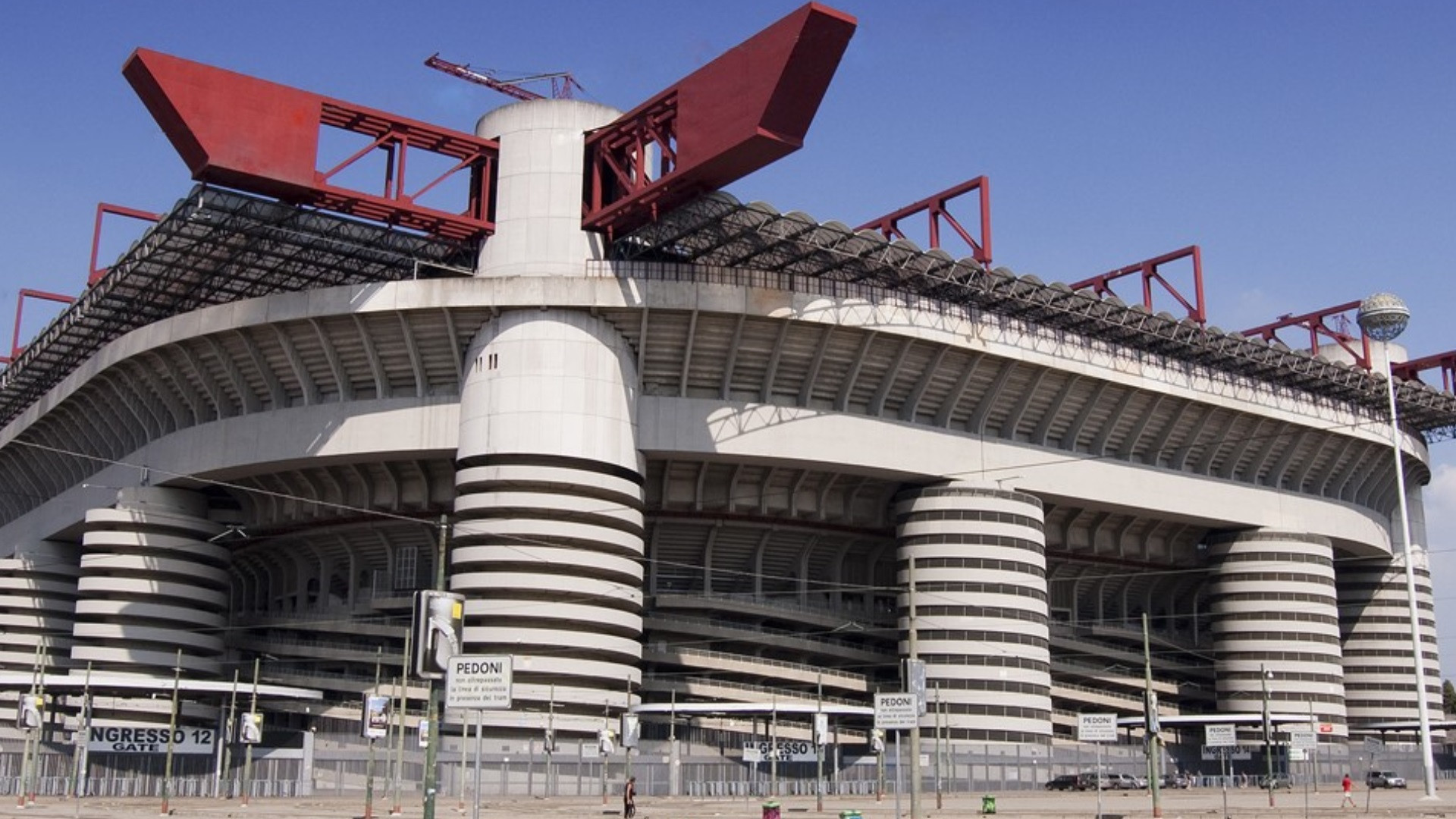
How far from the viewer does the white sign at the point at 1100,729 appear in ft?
168

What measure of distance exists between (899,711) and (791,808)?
2119 centimetres

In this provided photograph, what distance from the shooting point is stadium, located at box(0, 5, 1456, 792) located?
71.4 metres

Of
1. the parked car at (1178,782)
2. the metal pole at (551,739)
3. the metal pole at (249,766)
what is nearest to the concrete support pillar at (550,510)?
the metal pole at (551,739)

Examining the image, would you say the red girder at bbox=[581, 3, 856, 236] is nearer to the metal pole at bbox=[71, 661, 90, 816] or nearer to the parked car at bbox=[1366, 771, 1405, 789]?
the metal pole at bbox=[71, 661, 90, 816]

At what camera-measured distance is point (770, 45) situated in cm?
6209

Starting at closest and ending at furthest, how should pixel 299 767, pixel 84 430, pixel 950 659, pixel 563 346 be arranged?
pixel 299 767
pixel 563 346
pixel 950 659
pixel 84 430

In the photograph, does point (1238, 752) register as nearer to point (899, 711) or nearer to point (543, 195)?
point (543, 195)

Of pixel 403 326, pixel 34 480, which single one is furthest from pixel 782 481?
pixel 34 480

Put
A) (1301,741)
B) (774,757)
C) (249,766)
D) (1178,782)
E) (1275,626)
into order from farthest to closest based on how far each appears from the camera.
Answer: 1. (1275,626)
2. (1178,782)
3. (774,757)
4. (1301,741)
5. (249,766)

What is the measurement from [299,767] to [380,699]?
48.5ft

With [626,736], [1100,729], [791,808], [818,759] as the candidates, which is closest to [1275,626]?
[818,759]

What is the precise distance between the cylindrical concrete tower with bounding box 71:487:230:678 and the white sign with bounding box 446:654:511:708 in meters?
58.8

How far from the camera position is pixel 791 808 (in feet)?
198

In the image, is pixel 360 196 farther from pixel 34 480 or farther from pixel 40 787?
pixel 34 480
